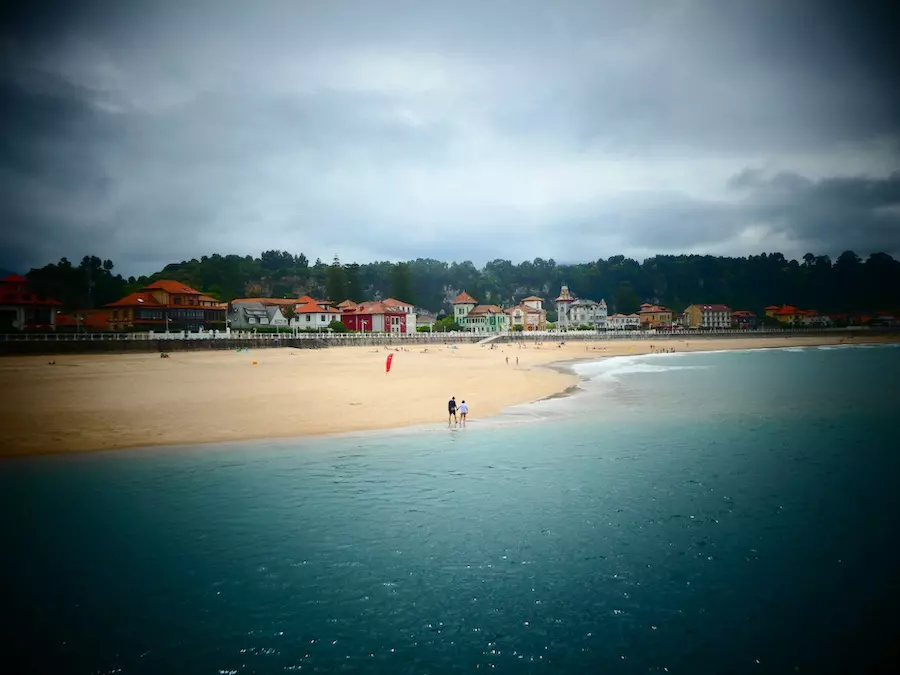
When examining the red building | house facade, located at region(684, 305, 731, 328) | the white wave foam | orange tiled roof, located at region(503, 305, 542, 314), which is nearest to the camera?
the white wave foam

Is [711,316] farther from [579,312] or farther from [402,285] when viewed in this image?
[402,285]

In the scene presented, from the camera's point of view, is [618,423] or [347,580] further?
[618,423]

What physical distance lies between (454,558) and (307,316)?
4003 inches

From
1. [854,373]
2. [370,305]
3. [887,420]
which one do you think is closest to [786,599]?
[887,420]

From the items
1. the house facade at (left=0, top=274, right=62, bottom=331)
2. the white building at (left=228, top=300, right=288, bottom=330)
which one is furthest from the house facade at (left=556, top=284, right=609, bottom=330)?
the house facade at (left=0, top=274, right=62, bottom=331)

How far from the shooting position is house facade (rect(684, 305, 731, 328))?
172 meters

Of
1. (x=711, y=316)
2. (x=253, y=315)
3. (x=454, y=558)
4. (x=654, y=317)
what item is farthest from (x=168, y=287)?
(x=711, y=316)

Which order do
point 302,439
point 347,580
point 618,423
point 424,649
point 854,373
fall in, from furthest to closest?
point 854,373 < point 618,423 < point 302,439 < point 347,580 < point 424,649

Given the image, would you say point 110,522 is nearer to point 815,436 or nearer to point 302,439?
point 302,439

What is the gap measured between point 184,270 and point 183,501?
155 metres

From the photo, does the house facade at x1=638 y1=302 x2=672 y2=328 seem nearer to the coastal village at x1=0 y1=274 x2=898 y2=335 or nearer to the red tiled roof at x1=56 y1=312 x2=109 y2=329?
the coastal village at x1=0 y1=274 x2=898 y2=335

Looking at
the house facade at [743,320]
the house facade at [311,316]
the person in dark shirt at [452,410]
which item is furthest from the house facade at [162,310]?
the house facade at [743,320]

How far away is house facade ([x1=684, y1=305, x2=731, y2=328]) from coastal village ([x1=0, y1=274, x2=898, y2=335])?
300 mm

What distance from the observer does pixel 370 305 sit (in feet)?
365
